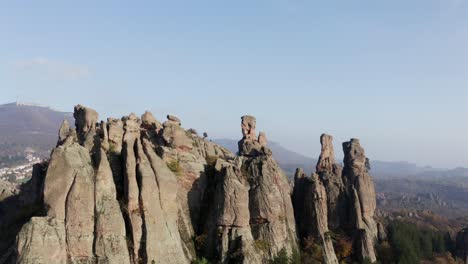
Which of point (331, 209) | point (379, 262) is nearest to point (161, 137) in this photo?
point (331, 209)

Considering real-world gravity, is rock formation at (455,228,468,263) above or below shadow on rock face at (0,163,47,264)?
below

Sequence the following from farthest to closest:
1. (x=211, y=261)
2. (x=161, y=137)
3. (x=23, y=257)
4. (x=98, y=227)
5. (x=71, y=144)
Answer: (x=161, y=137)
(x=211, y=261)
(x=71, y=144)
(x=98, y=227)
(x=23, y=257)

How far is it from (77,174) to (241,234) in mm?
16478

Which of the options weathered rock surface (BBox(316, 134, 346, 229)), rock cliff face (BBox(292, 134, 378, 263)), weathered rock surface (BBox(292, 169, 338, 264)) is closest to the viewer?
weathered rock surface (BBox(292, 169, 338, 264))

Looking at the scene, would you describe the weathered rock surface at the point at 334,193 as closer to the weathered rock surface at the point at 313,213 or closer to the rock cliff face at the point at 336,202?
the rock cliff face at the point at 336,202

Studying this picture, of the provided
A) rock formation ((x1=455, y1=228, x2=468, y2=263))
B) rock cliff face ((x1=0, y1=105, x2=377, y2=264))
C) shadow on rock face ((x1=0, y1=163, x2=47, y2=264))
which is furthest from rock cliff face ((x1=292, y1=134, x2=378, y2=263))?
shadow on rock face ((x1=0, y1=163, x2=47, y2=264))

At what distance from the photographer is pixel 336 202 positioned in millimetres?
61938

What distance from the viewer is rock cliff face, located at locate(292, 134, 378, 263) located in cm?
5425

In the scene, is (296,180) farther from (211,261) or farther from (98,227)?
(98,227)

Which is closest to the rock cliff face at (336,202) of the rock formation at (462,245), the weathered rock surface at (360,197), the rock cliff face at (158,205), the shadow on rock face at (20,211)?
the weathered rock surface at (360,197)

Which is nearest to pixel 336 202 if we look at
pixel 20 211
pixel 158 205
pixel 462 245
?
pixel 462 245

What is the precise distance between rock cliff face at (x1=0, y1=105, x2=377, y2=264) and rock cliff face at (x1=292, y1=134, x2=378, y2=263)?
159mm

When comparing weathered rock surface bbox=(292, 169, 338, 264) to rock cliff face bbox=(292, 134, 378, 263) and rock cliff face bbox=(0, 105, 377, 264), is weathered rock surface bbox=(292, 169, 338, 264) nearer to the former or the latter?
rock cliff face bbox=(292, 134, 378, 263)

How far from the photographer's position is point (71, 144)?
41.0m
